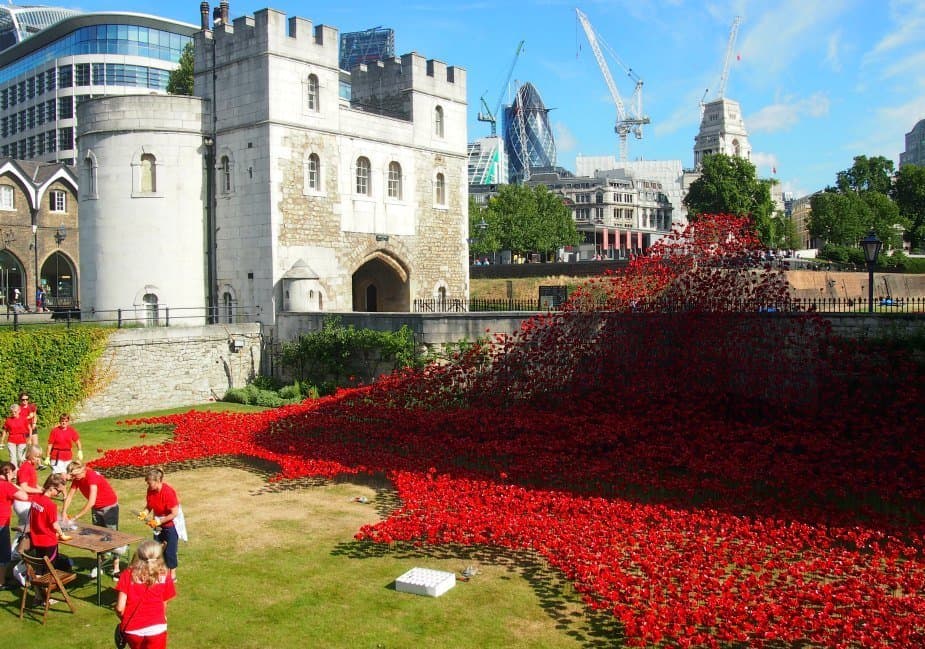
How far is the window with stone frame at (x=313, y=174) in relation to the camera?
30.1 m

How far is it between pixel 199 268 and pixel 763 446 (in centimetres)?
2190

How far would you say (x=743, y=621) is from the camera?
8.94 metres

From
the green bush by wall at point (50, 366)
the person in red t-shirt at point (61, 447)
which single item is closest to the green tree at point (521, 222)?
the green bush by wall at point (50, 366)

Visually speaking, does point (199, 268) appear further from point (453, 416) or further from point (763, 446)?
point (763, 446)

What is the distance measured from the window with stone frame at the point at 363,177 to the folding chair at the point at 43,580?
934 inches

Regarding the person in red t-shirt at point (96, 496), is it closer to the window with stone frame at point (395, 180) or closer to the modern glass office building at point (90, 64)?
the window with stone frame at point (395, 180)

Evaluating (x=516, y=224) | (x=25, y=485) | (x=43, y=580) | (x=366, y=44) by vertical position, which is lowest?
(x=43, y=580)

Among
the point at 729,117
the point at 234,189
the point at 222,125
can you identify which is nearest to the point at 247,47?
the point at 222,125

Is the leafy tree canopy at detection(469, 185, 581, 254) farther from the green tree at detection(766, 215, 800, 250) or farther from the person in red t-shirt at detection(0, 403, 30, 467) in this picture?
the person in red t-shirt at detection(0, 403, 30, 467)

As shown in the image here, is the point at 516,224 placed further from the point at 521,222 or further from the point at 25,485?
the point at 25,485

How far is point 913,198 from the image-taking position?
75000 mm

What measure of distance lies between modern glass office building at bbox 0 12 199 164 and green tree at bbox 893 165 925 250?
72.9 meters

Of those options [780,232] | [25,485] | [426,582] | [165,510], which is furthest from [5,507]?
[780,232]

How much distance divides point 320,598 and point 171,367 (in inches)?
710
